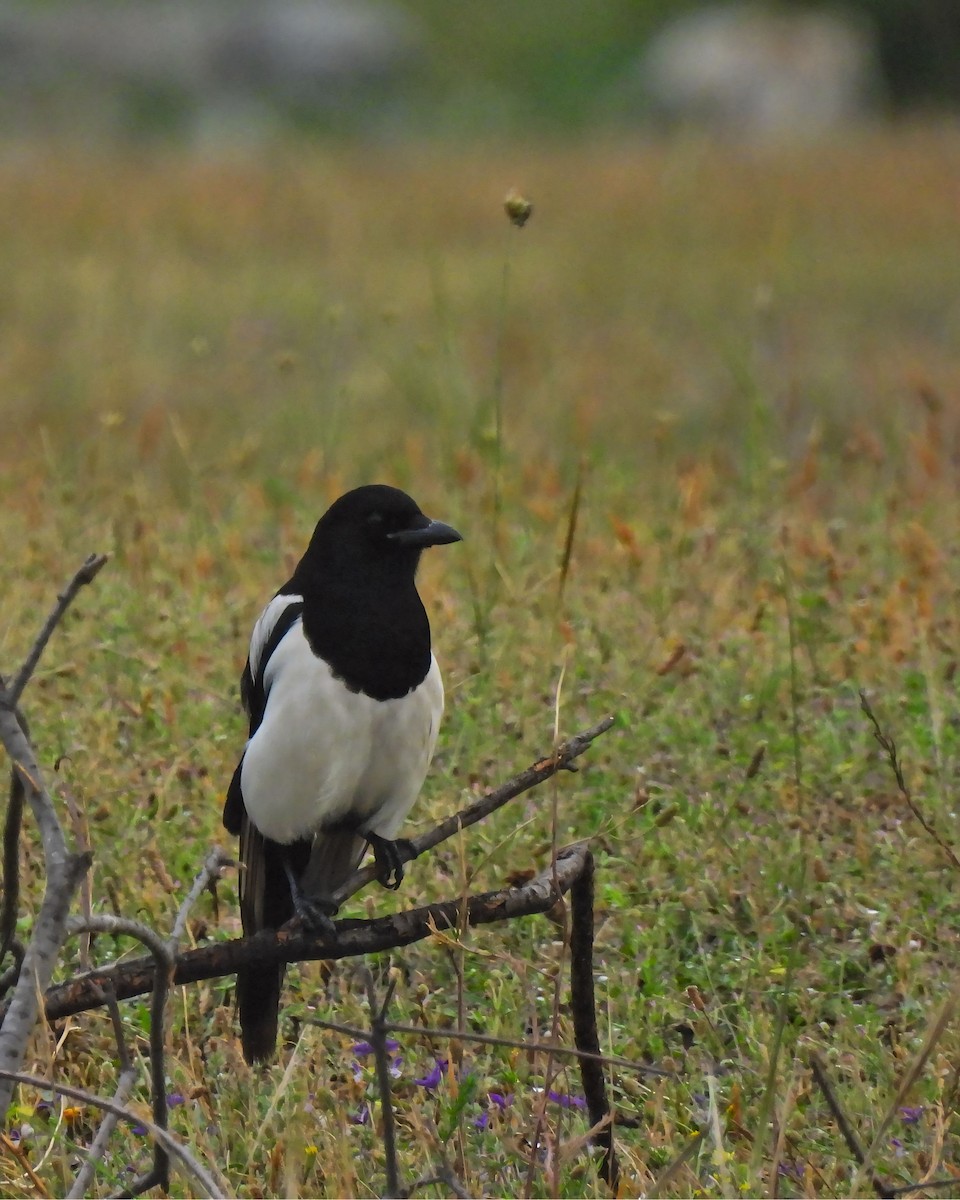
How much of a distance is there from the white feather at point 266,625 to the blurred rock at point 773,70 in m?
21.5

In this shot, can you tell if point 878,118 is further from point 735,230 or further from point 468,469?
point 468,469

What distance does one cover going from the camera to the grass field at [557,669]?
318 cm

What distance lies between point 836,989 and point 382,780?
40.5 inches

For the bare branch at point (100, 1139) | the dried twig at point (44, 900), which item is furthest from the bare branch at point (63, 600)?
the bare branch at point (100, 1139)

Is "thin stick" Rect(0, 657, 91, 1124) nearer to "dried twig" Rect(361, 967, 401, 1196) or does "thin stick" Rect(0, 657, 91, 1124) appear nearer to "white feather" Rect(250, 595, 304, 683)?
"dried twig" Rect(361, 967, 401, 1196)

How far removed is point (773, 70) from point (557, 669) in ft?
75.2

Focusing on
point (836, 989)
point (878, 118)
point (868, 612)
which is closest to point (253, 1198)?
point (836, 989)

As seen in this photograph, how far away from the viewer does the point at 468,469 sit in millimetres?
6570

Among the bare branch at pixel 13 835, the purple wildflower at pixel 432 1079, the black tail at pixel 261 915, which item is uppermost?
the bare branch at pixel 13 835

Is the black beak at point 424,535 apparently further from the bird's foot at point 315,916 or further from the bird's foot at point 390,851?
the bird's foot at point 315,916

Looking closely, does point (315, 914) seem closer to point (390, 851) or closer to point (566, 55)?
point (390, 851)

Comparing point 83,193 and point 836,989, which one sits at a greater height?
point 83,193

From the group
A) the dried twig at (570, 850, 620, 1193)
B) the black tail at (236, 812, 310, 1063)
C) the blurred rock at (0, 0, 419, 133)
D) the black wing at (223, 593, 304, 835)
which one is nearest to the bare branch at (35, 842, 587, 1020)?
the dried twig at (570, 850, 620, 1193)

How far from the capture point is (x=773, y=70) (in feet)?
85.9
